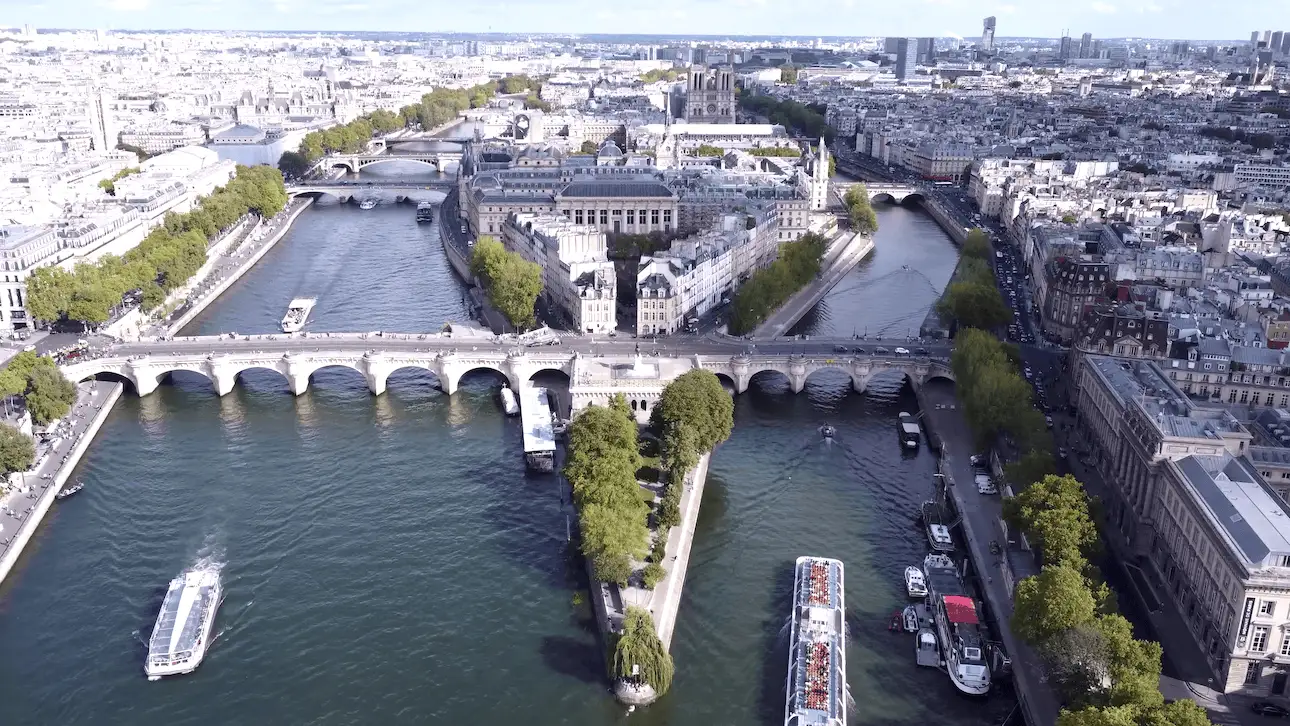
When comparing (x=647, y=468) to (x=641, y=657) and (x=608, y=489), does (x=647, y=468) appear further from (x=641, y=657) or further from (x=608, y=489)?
(x=641, y=657)

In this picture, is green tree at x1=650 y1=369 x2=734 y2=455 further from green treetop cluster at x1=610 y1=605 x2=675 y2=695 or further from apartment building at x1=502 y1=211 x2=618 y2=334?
apartment building at x1=502 y1=211 x2=618 y2=334

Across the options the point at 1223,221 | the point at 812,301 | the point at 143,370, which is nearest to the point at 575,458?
the point at 143,370

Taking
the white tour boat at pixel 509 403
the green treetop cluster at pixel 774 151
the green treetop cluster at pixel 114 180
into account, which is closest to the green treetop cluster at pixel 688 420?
the white tour boat at pixel 509 403

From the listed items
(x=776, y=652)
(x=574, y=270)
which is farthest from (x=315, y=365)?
(x=776, y=652)

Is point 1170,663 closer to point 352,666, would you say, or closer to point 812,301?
point 352,666

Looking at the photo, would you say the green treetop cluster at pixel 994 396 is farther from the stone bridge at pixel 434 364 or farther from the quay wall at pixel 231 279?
the quay wall at pixel 231 279
